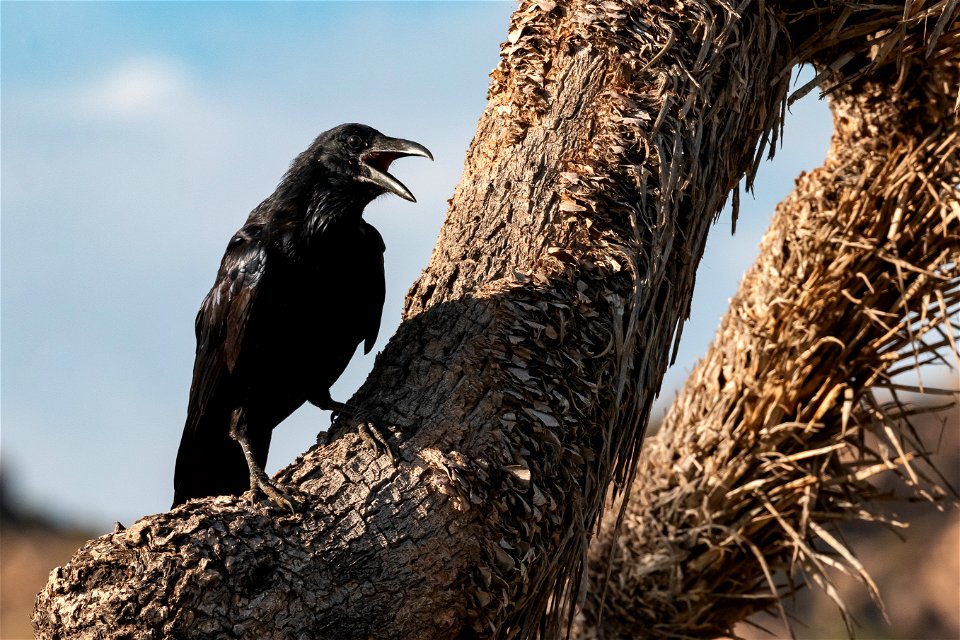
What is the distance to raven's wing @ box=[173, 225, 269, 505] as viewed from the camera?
3072mm

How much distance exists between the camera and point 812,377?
3.88 m

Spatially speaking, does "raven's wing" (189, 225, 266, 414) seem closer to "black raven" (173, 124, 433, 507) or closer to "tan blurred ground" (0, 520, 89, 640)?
"black raven" (173, 124, 433, 507)

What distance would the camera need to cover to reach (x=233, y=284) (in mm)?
3113

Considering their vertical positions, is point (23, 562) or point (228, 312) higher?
point (23, 562)

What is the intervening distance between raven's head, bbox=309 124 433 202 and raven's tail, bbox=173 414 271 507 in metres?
0.91

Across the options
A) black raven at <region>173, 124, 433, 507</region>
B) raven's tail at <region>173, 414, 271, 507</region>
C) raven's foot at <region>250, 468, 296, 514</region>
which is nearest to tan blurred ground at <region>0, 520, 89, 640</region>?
raven's tail at <region>173, 414, 271, 507</region>

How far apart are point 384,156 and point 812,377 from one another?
1866mm

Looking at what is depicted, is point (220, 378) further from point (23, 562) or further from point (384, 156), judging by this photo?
point (23, 562)

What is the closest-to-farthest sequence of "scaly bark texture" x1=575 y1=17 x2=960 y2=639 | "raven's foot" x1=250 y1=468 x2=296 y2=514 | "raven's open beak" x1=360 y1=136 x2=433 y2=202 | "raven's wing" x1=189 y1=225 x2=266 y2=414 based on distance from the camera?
1. "raven's foot" x1=250 y1=468 x2=296 y2=514
2. "raven's wing" x1=189 y1=225 x2=266 y2=414
3. "raven's open beak" x1=360 y1=136 x2=433 y2=202
4. "scaly bark texture" x1=575 y1=17 x2=960 y2=639

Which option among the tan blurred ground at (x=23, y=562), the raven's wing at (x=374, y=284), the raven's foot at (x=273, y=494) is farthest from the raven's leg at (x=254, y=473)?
the tan blurred ground at (x=23, y=562)

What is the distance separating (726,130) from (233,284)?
159 cm

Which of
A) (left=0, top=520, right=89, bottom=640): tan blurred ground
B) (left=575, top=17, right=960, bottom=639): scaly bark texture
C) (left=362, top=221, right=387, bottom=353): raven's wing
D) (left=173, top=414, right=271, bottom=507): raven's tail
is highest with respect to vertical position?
(left=0, top=520, right=89, bottom=640): tan blurred ground

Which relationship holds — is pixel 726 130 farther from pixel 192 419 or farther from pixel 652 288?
pixel 192 419

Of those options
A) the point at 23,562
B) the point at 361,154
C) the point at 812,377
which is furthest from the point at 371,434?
the point at 23,562
